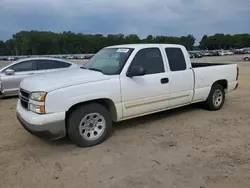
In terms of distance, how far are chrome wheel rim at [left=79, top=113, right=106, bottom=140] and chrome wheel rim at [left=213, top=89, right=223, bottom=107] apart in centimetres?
348

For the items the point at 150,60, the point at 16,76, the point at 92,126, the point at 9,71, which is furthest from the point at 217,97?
the point at 9,71

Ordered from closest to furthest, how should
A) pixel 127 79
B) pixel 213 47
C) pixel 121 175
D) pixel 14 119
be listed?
pixel 121 175, pixel 127 79, pixel 14 119, pixel 213 47

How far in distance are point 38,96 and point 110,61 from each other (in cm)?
173

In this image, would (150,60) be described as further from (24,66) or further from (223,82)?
(24,66)

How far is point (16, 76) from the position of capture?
922 centimetres

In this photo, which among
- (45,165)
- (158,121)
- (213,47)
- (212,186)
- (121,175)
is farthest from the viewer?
(213,47)

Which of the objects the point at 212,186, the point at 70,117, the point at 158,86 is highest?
the point at 158,86

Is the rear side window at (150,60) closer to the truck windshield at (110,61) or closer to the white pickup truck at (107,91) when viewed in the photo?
the white pickup truck at (107,91)

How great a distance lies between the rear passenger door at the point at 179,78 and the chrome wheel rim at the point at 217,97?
1105mm

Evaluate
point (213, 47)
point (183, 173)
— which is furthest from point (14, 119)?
point (213, 47)

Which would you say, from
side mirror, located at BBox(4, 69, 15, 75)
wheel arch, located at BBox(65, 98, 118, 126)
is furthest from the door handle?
side mirror, located at BBox(4, 69, 15, 75)

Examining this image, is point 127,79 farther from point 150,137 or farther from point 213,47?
point 213,47

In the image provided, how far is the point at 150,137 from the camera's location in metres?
5.11

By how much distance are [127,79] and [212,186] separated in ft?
8.01
